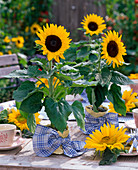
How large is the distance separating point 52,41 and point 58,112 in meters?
0.25

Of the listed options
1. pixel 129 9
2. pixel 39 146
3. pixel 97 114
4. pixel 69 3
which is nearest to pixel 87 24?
pixel 97 114

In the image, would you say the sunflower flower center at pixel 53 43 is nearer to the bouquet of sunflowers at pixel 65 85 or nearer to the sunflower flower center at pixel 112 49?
the bouquet of sunflowers at pixel 65 85

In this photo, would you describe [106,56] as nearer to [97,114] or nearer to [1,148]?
[97,114]

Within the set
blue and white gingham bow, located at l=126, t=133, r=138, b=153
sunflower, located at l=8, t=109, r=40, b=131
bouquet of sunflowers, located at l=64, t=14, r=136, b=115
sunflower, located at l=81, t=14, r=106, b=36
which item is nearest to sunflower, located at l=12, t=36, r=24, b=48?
sunflower, located at l=81, t=14, r=106, b=36

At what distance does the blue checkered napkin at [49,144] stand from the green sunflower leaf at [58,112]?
0.08m

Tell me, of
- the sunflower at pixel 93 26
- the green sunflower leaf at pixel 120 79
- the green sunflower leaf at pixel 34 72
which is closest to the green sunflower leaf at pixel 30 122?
the green sunflower leaf at pixel 34 72

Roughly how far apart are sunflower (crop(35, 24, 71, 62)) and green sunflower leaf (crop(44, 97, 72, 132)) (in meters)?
0.16

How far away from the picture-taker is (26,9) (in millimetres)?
5375

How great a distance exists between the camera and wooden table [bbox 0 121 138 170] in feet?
3.21

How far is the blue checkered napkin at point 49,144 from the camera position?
111 cm

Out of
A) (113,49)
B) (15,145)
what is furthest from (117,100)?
(15,145)

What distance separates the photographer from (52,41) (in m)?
1.14

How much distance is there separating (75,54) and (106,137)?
0.57 meters

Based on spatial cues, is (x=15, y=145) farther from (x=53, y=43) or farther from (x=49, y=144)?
(x=53, y=43)
